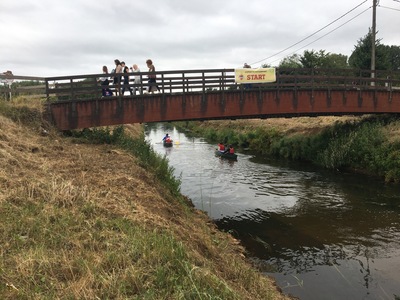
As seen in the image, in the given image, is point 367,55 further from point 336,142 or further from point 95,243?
point 95,243

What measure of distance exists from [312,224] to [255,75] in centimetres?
929

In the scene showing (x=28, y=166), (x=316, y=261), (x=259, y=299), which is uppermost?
(x=28, y=166)

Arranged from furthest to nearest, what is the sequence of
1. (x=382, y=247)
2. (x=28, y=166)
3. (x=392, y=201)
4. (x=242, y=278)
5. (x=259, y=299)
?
(x=392, y=201) → (x=382, y=247) → (x=28, y=166) → (x=242, y=278) → (x=259, y=299)

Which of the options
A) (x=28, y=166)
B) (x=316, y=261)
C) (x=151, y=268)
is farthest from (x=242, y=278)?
(x=28, y=166)

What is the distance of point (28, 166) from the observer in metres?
8.09

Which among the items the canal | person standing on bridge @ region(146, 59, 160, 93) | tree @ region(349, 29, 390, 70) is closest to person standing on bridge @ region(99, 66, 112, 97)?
person standing on bridge @ region(146, 59, 160, 93)

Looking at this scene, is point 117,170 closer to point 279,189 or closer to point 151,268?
point 151,268

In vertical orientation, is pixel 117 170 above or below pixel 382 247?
above

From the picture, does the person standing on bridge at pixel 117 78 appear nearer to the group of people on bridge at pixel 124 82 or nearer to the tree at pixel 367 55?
the group of people on bridge at pixel 124 82

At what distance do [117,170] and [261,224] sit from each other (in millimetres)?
6089

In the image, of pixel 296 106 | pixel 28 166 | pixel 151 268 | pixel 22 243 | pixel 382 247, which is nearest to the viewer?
pixel 151 268

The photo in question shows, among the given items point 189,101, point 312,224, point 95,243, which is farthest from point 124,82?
point 95,243

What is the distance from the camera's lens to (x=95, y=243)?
473 centimetres

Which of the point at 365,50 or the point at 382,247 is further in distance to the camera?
the point at 365,50
